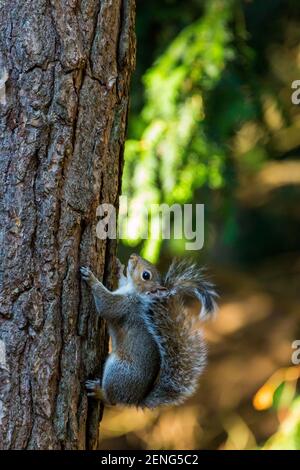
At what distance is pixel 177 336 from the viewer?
6.89ft

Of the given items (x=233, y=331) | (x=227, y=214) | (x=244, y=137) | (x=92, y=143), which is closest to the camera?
(x=92, y=143)

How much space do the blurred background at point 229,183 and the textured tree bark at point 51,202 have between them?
943 mm

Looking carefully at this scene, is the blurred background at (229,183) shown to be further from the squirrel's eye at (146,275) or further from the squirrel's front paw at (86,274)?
the squirrel's front paw at (86,274)

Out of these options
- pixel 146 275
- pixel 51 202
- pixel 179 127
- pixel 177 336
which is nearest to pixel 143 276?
pixel 146 275

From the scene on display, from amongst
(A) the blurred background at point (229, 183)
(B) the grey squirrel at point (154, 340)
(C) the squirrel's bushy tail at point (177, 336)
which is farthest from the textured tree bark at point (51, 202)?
(A) the blurred background at point (229, 183)

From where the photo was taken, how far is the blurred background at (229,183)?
2783 mm

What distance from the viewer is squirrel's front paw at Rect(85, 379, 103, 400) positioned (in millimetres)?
1753

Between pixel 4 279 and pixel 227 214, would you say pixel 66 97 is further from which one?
pixel 227 214

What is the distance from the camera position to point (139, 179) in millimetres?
2734

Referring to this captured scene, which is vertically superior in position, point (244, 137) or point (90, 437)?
point (244, 137)

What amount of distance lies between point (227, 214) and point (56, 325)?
1541 millimetres

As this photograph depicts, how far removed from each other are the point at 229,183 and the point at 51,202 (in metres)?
1.36
